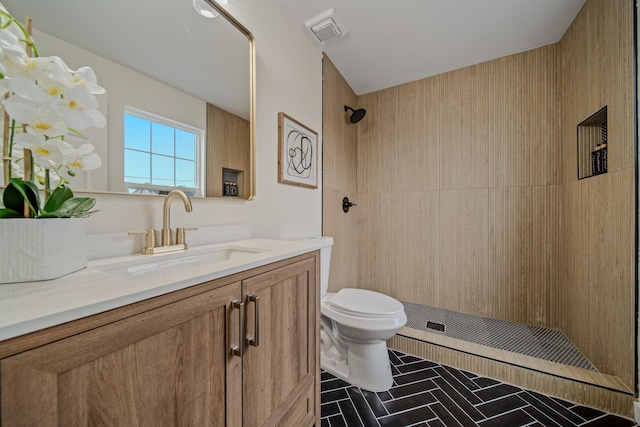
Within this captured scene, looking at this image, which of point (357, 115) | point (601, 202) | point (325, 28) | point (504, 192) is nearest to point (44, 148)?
point (325, 28)

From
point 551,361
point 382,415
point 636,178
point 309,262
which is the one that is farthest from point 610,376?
point 309,262

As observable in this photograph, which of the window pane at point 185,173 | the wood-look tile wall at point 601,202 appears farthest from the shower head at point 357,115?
the window pane at point 185,173

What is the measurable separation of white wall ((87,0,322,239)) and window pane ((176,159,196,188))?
89 millimetres

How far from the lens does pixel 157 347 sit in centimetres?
47

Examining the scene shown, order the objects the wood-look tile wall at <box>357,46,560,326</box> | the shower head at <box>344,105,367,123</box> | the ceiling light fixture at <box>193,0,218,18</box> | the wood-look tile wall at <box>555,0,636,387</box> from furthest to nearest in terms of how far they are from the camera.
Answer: the shower head at <box>344,105,367,123</box> → the wood-look tile wall at <box>357,46,560,326</box> → the wood-look tile wall at <box>555,0,636,387</box> → the ceiling light fixture at <box>193,0,218,18</box>

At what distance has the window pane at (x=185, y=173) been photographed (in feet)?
3.17

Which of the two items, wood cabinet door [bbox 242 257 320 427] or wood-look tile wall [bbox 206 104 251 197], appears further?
wood-look tile wall [bbox 206 104 251 197]

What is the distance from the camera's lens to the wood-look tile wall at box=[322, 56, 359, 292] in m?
2.04

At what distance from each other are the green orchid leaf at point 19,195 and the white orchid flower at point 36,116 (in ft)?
0.38

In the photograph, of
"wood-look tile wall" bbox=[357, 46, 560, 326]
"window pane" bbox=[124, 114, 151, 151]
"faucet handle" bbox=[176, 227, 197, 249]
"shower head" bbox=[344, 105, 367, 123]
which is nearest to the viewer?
"window pane" bbox=[124, 114, 151, 151]

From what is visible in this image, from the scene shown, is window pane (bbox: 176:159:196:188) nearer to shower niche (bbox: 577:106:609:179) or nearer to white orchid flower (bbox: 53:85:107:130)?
white orchid flower (bbox: 53:85:107:130)

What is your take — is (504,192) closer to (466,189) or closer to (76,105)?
(466,189)

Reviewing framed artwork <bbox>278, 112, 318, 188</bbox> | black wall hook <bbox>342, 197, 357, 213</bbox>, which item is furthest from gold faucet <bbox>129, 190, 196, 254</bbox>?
black wall hook <bbox>342, 197, 357, 213</bbox>

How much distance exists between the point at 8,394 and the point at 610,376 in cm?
233
